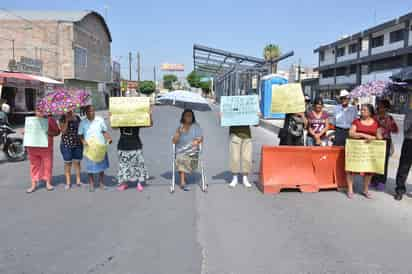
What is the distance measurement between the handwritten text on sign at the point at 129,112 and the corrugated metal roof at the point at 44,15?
31.5 m

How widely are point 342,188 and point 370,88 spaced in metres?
1.92

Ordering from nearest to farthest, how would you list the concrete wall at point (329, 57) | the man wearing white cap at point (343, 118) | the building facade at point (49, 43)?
the man wearing white cap at point (343, 118) → the building facade at point (49, 43) → the concrete wall at point (329, 57)

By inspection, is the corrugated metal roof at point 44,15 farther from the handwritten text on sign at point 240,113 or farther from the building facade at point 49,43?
the handwritten text on sign at point 240,113

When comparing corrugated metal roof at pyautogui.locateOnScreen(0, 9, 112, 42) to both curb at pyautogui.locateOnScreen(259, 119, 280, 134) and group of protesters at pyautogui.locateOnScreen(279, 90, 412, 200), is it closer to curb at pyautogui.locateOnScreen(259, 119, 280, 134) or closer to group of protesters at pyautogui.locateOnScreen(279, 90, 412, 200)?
curb at pyautogui.locateOnScreen(259, 119, 280, 134)

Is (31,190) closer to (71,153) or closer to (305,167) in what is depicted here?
(71,153)

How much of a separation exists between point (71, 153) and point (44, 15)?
35.6 m

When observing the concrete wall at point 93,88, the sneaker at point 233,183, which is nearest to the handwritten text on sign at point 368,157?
the sneaker at point 233,183

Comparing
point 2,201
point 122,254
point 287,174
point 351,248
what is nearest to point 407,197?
point 287,174

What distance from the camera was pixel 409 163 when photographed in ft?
22.1

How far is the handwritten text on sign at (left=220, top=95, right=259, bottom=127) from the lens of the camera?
24.0ft

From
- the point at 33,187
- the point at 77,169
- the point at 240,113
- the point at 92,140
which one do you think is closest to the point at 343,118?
the point at 240,113

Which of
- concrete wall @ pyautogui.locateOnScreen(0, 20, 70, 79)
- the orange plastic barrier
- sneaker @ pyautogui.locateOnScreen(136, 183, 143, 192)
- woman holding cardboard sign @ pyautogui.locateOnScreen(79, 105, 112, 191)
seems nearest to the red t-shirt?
the orange plastic barrier

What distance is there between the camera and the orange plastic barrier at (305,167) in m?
7.28

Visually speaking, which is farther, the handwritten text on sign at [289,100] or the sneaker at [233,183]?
the sneaker at [233,183]
